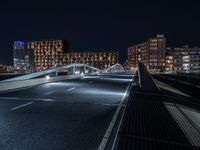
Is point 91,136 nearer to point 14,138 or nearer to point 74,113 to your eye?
point 14,138

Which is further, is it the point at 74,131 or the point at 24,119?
the point at 24,119

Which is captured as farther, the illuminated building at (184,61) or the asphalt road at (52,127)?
the illuminated building at (184,61)

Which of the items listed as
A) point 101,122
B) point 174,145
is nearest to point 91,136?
→ point 101,122

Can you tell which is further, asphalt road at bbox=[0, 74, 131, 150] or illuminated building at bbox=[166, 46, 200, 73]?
illuminated building at bbox=[166, 46, 200, 73]

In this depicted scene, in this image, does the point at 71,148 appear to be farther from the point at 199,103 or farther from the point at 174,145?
the point at 199,103

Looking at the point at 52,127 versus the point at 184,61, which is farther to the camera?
the point at 184,61

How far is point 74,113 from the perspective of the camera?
8648 mm

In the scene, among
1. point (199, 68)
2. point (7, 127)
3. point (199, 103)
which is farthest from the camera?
point (199, 68)

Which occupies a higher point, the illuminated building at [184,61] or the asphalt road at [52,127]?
the illuminated building at [184,61]

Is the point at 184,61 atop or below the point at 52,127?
atop

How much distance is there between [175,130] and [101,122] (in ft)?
7.83

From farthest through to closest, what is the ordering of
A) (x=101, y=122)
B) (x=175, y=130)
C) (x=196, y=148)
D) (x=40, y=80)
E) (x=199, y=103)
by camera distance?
(x=40, y=80), (x=199, y=103), (x=101, y=122), (x=175, y=130), (x=196, y=148)

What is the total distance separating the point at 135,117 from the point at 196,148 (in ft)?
10.1

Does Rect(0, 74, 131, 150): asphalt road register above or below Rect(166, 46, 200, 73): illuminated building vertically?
below
